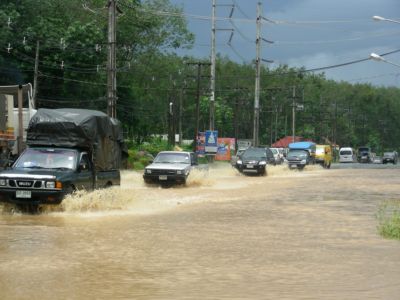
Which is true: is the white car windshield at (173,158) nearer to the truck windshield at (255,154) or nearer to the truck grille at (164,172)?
the truck grille at (164,172)

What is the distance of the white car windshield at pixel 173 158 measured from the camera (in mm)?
28344

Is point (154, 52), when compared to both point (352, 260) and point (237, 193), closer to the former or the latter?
point (237, 193)

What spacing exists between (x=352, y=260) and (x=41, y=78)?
40763 mm

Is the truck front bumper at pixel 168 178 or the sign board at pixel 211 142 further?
the sign board at pixel 211 142

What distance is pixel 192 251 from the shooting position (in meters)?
11.7

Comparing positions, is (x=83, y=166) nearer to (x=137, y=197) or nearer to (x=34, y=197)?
(x=34, y=197)

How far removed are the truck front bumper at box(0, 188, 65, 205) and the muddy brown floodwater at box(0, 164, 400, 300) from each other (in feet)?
1.30

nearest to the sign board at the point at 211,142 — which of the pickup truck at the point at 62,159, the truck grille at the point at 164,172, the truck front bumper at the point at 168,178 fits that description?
the truck front bumper at the point at 168,178

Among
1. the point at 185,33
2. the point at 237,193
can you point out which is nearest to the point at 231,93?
the point at 185,33

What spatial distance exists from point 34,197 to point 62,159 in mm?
1626

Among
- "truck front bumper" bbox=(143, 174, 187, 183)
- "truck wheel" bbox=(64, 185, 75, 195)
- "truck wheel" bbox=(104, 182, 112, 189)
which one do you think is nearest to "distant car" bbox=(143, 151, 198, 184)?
"truck front bumper" bbox=(143, 174, 187, 183)

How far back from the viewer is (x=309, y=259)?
Answer: 10.9m

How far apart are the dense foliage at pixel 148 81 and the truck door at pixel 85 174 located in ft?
83.1

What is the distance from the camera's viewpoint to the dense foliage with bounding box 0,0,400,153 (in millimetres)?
45281
